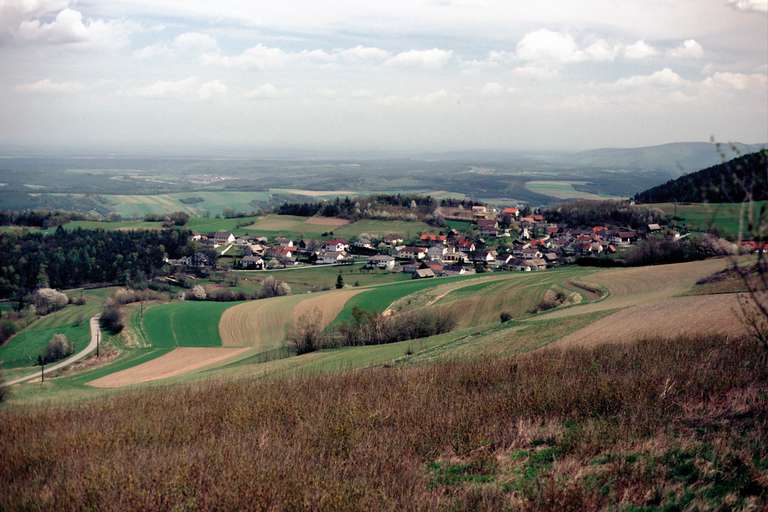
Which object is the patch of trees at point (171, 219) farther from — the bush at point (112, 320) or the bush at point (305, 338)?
the bush at point (305, 338)

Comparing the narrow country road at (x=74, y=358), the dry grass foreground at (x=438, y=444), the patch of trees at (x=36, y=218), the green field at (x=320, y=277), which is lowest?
the narrow country road at (x=74, y=358)

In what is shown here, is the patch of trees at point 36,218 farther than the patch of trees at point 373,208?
No

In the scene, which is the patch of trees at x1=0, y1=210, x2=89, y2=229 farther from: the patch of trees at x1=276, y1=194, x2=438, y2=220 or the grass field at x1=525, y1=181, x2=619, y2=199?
the grass field at x1=525, y1=181, x2=619, y2=199

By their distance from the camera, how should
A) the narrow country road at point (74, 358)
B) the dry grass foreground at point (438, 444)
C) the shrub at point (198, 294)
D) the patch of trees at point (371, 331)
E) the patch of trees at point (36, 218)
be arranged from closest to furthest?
1. the dry grass foreground at point (438, 444)
2. the patch of trees at point (371, 331)
3. the narrow country road at point (74, 358)
4. the shrub at point (198, 294)
5. the patch of trees at point (36, 218)

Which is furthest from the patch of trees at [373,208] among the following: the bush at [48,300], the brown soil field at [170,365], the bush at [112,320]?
the brown soil field at [170,365]

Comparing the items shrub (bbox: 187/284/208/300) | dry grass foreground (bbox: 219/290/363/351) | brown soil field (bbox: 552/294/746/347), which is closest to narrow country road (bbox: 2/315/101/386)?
dry grass foreground (bbox: 219/290/363/351)

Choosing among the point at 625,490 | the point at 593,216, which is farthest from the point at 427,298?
the point at 593,216

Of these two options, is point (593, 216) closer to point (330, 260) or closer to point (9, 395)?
point (330, 260)

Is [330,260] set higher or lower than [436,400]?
Result: lower
